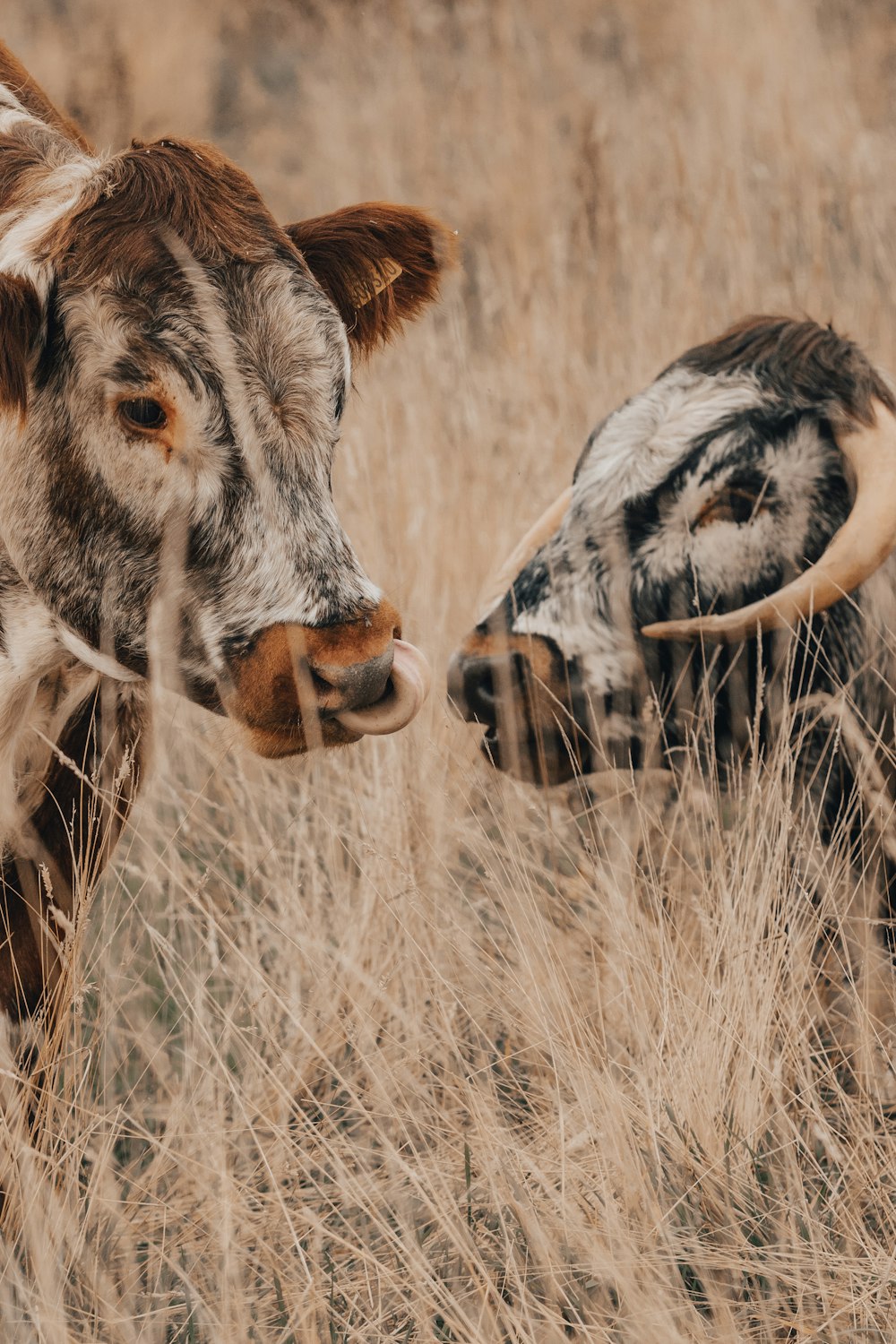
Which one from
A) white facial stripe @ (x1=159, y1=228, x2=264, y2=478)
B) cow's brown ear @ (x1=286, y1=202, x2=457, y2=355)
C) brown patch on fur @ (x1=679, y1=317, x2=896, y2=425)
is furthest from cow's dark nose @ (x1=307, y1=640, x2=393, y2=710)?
brown patch on fur @ (x1=679, y1=317, x2=896, y2=425)

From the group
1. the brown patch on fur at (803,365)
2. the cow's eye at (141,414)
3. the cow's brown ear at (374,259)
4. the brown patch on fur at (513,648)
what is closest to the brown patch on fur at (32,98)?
the cow's brown ear at (374,259)

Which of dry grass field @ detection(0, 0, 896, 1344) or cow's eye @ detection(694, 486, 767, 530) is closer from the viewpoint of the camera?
dry grass field @ detection(0, 0, 896, 1344)

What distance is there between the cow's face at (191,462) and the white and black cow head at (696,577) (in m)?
1.16

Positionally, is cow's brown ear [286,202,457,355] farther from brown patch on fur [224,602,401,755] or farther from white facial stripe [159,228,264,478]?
brown patch on fur [224,602,401,755]

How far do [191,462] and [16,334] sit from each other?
1.08 feet

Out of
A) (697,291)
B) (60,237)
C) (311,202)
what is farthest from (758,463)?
(311,202)

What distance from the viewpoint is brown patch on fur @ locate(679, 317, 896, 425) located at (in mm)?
3359

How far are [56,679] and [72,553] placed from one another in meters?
0.38

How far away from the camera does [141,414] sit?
2160 millimetres

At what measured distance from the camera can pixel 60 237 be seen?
217cm

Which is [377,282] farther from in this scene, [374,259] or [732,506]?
[732,506]

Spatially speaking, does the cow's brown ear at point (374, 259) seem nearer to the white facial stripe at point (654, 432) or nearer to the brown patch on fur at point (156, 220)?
the brown patch on fur at point (156, 220)

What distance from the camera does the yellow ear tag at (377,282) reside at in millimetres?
2705

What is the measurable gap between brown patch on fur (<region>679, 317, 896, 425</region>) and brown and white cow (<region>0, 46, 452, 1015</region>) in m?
1.52
